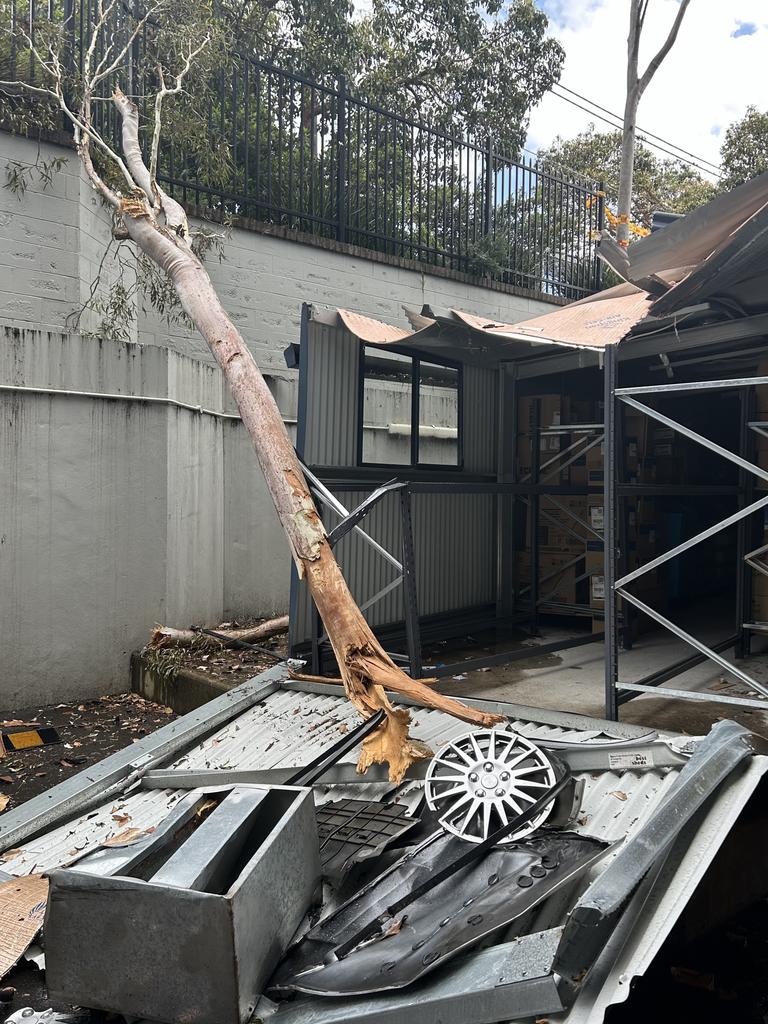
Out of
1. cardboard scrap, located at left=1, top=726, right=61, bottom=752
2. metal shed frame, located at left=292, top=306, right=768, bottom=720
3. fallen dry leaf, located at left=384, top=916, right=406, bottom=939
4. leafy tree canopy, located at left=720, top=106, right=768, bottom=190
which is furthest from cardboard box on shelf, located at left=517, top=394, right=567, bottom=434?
leafy tree canopy, located at left=720, top=106, right=768, bottom=190

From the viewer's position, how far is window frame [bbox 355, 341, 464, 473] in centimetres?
655

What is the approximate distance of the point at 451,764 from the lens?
3.58m

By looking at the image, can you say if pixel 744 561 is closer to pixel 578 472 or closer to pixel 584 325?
pixel 578 472

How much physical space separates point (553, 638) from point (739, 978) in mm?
4262

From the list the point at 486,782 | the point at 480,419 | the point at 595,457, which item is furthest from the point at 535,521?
the point at 486,782

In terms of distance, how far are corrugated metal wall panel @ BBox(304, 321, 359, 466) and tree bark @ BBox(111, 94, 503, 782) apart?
423mm

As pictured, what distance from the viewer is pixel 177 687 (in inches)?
258

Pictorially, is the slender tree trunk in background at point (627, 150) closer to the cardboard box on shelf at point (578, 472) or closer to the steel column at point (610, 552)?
the cardboard box on shelf at point (578, 472)

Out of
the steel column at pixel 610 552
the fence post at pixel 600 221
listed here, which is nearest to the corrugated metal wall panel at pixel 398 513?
the steel column at pixel 610 552

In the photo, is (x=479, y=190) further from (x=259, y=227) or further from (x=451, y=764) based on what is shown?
(x=451, y=764)

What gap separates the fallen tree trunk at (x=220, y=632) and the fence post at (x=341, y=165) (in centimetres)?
473

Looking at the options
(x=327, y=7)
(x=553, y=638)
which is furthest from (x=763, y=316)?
(x=327, y=7)

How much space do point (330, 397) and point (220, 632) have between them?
2662 millimetres

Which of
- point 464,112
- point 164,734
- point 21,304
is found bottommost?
point 164,734
